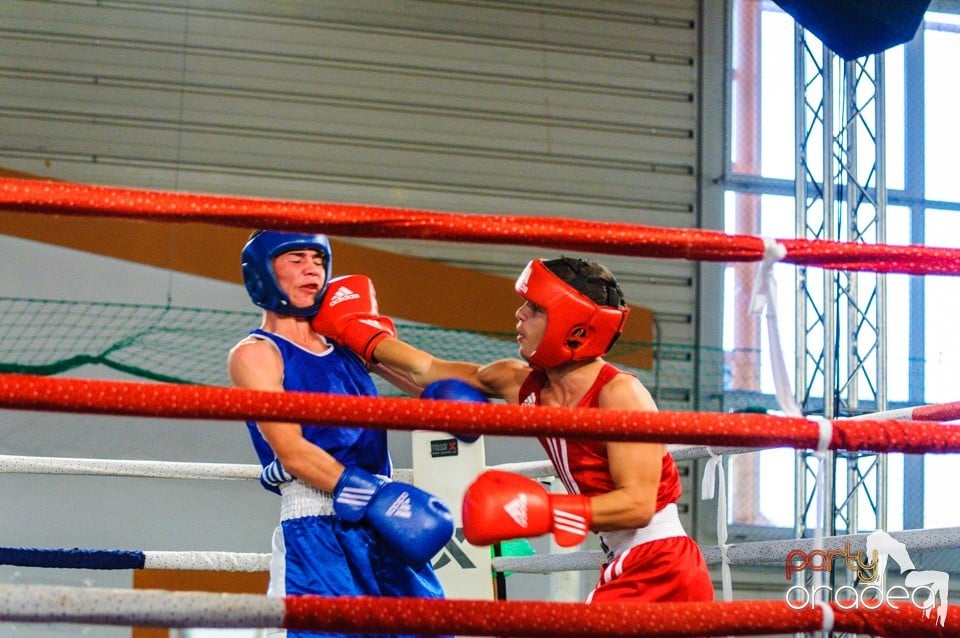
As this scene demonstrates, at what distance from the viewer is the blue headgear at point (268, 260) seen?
217 cm

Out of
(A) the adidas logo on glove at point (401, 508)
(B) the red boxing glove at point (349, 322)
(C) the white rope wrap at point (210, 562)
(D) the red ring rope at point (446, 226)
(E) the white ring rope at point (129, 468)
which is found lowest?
(C) the white rope wrap at point (210, 562)

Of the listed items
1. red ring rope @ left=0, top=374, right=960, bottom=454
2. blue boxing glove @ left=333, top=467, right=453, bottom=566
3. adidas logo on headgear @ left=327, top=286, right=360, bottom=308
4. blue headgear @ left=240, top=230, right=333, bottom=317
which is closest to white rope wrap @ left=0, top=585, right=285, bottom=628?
red ring rope @ left=0, top=374, right=960, bottom=454

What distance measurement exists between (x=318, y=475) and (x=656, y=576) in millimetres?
693

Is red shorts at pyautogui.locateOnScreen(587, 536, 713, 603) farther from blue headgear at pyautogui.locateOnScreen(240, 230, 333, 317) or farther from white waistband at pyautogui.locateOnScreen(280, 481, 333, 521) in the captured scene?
blue headgear at pyautogui.locateOnScreen(240, 230, 333, 317)

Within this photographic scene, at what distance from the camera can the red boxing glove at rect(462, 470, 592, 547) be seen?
1.60 m

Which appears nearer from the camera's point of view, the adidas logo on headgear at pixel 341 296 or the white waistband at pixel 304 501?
the white waistband at pixel 304 501

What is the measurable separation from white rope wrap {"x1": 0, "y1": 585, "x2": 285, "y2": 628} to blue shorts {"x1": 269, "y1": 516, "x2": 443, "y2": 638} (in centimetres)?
73

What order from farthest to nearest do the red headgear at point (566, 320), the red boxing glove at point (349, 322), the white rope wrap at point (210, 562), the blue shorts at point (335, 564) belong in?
the white rope wrap at point (210, 562), the red boxing glove at point (349, 322), the red headgear at point (566, 320), the blue shorts at point (335, 564)

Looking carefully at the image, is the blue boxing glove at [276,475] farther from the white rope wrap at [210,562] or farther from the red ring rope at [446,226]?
the red ring rope at [446,226]

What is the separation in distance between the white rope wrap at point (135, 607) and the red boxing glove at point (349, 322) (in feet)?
3.47

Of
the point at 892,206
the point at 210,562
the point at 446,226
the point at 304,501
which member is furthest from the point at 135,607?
the point at 892,206

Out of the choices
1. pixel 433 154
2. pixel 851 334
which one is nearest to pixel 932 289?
pixel 851 334

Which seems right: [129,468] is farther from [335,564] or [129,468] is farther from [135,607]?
[135,607]

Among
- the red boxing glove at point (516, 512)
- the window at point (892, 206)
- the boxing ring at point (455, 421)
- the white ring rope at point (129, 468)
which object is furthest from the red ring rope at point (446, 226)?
the window at point (892, 206)
